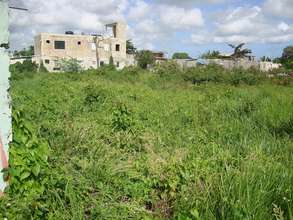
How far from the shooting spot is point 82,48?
154ft

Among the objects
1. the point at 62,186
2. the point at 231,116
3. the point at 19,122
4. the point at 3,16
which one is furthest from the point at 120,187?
the point at 231,116

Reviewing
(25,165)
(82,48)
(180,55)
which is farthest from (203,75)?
(180,55)

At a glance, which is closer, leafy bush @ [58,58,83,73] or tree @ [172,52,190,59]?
leafy bush @ [58,58,83,73]

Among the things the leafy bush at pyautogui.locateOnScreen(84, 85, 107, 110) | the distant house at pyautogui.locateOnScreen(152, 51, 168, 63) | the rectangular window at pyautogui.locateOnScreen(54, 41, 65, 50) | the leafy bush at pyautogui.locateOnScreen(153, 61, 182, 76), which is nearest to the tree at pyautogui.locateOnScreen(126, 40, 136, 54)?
the distant house at pyautogui.locateOnScreen(152, 51, 168, 63)

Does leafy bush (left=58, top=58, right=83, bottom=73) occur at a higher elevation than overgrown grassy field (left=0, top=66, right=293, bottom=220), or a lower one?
higher

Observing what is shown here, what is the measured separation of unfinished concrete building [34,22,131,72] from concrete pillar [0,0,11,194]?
40546 millimetres

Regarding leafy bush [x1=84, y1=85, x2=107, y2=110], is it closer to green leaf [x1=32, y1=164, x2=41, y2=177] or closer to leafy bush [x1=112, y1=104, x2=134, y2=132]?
leafy bush [x1=112, y1=104, x2=134, y2=132]

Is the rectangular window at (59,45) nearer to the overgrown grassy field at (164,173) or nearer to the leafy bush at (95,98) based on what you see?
the leafy bush at (95,98)

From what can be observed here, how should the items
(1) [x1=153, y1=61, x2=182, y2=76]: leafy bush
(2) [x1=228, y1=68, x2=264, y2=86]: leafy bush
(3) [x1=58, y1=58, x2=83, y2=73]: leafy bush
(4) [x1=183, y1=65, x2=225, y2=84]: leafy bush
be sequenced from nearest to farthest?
1. (2) [x1=228, y1=68, x2=264, y2=86]: leafy bush
2. (4) [x1=183, y1=65, x2=225, y2=84]: leafy bush
3. (1) [x1=153, y1=61, x2=182, y2=76]: leafy bush
4. (3) [x1=58, y1=58, x2=83, y2=73]: leafy bush

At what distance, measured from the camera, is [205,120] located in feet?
25.6

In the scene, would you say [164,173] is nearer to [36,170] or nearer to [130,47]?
[36,170]

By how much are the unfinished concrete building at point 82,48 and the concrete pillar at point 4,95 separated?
133 feet

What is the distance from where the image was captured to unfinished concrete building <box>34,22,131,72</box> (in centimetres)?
4478

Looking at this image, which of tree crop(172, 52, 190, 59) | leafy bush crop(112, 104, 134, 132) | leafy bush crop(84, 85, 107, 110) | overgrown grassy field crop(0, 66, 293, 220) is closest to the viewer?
overgrown grassy field crop(0, 66, 293, 220)
